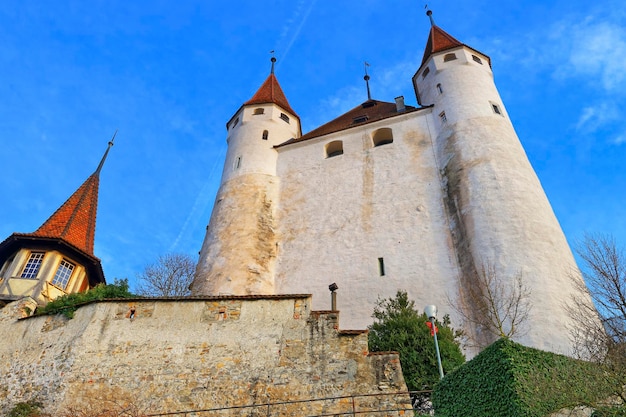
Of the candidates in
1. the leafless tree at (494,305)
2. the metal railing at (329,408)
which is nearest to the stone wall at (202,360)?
the metal railing at (329,408)

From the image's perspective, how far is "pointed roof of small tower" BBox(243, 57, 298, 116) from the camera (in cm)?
2935

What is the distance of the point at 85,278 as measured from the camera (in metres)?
18.5

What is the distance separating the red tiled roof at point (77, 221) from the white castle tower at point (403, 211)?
4671 millimetres

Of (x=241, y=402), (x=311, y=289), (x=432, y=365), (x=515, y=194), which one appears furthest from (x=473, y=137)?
(x=241, y=402)

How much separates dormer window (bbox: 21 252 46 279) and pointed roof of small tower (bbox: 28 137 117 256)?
0.75 meters

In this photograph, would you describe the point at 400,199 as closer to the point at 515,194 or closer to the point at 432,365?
the point at 515,194

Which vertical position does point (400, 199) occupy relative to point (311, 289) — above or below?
above

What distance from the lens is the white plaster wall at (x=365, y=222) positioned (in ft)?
59.7

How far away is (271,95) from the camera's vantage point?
3080 cm

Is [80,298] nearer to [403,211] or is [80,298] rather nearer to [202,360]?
[202,360]

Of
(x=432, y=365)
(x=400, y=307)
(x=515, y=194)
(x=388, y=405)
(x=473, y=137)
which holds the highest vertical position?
(x=473, y=137)

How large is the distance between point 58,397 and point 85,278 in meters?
7.10

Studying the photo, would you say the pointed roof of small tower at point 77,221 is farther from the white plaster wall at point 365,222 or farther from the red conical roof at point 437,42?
the red conical roof at point 437,42

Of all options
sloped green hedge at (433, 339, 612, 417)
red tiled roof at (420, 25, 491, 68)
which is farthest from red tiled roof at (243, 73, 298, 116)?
sloped green hedge at (433, 339, 612, 417)
